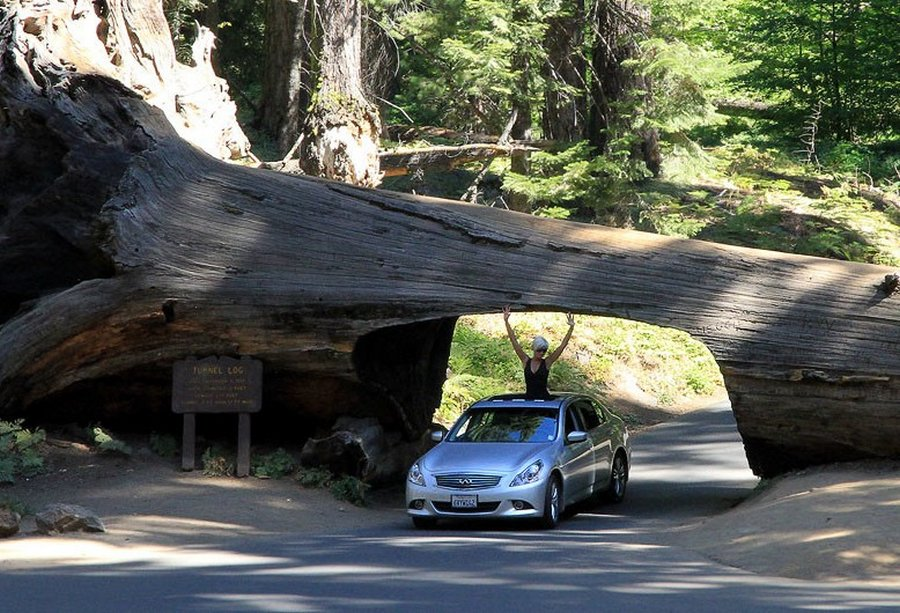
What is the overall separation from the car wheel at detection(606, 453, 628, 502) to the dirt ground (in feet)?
6.75

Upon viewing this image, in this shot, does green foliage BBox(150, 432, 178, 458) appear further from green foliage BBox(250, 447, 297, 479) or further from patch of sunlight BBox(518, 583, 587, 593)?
patch of sunlight BBox(518, 583, 587, 593)

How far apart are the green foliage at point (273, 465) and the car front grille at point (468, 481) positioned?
140 inches

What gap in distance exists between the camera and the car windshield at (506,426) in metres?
13.9

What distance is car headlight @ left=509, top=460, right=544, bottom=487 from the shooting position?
1263 cm

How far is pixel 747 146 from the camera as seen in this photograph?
36.5 metres

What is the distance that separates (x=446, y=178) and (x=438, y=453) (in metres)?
22.3

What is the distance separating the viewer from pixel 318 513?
546 inches

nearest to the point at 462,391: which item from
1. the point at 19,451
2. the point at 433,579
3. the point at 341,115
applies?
the point at 341,115

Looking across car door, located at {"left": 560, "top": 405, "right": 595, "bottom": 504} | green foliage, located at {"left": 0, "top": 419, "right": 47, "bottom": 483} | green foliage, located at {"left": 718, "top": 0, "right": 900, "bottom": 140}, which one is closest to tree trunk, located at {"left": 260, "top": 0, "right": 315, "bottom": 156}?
green foliage, located at {"left": 718, "top": 0, "right": 900, "bottom": 140}

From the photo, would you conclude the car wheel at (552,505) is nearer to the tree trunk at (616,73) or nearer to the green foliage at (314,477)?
the green foliage at (314,477)

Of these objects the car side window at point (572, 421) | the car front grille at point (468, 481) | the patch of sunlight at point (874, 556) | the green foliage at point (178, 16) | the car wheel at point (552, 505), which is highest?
the green foliage at point (178, 16)

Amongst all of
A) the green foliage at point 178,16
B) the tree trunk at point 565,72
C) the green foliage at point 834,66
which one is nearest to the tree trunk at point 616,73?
the tree trunk at point 565,72

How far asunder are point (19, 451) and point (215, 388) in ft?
8.68

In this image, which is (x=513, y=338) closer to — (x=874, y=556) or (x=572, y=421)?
(x=572, y=421)
